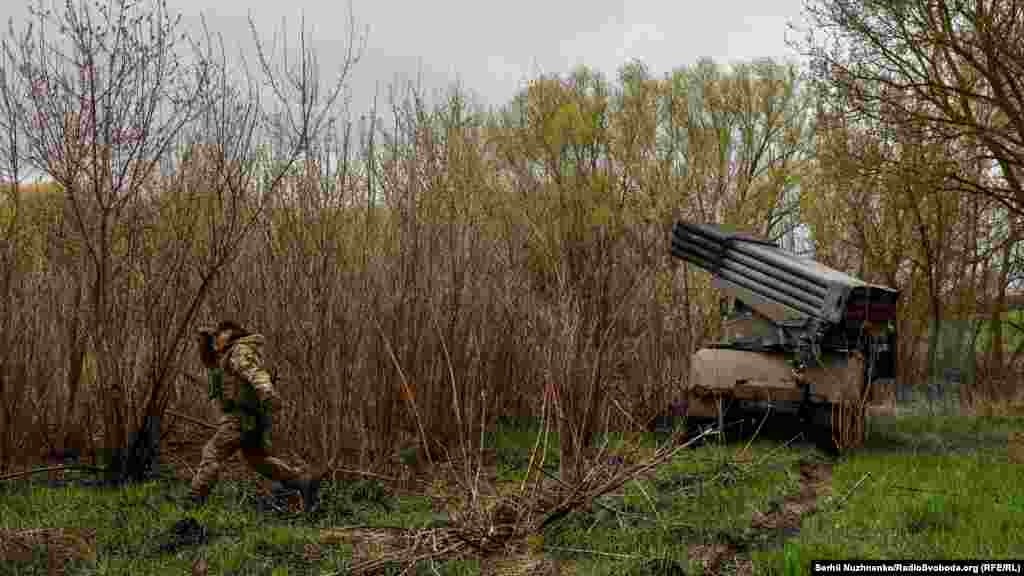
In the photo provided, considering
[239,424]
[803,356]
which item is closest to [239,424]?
[239,424]

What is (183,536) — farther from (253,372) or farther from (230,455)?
(253,372)

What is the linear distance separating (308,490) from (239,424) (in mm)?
668

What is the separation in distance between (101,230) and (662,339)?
21.0 feet

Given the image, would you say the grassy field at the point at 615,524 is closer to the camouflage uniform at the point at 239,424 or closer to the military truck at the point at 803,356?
the camouflage uniform at the point at 239,424

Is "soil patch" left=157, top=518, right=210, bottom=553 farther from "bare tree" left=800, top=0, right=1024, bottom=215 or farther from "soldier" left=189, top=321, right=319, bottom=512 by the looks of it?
"bare tree" left=800, top=0, right=1024, bottom=215

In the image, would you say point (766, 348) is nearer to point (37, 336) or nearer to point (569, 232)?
point (569, 232)

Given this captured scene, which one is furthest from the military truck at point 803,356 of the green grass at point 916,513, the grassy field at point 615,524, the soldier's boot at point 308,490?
the soldier's boot at point 308,490

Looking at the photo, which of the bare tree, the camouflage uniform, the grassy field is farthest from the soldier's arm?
Answer: the bare tree

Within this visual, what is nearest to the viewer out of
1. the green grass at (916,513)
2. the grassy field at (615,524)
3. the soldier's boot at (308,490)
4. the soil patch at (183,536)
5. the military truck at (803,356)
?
the green grass at (916,513)

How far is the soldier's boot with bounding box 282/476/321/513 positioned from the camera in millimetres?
5879

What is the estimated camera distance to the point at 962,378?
17.2 m

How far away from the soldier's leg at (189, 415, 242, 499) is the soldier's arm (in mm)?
278

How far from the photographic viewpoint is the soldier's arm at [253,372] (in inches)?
221

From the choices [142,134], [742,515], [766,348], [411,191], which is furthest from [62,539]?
[766,348]
